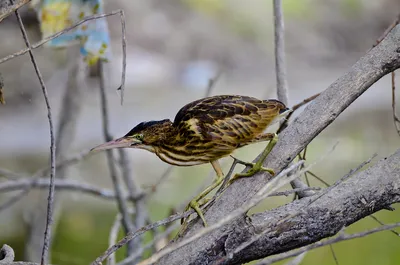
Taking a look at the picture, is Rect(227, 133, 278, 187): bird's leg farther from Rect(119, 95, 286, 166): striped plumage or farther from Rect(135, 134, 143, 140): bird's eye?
Rect(135, 134, 143, 140): bird's eye

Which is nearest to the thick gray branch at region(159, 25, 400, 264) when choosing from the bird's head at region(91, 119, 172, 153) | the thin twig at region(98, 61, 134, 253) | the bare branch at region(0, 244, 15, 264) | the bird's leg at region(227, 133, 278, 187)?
the bird's leg at region(227, 133, 278, 187)

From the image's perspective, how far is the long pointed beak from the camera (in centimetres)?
99

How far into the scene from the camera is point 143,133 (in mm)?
1050

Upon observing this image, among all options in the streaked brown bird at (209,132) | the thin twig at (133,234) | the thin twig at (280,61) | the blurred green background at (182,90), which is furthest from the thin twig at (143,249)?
the blurred green background at (182,90)

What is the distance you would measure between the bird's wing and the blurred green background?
1.19 metres

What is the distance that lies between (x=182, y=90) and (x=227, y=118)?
5.15m

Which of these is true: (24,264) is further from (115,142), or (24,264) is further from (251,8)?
(251,8)

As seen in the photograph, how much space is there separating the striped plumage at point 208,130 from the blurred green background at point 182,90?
1179 mm

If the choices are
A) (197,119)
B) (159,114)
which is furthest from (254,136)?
(159,114)

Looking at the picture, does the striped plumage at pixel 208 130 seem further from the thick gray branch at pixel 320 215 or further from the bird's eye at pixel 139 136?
the thick gray branch at pixel 320 215

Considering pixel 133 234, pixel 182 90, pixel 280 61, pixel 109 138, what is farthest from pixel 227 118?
pixel 182 90

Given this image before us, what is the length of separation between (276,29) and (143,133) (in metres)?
0.50

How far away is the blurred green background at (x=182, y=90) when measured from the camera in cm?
386

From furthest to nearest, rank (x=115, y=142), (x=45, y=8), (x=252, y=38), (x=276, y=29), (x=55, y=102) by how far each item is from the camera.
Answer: (x=252, y=38) → (x=55, y=102) → (x=45, y=8) → (x=276, y=29) → (x=115, y=142)
